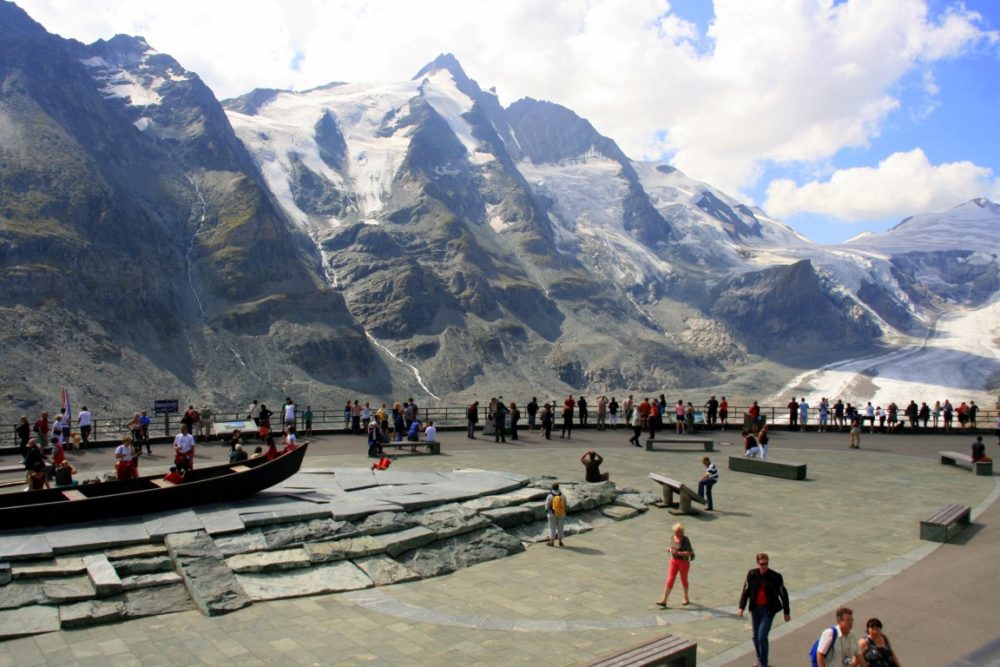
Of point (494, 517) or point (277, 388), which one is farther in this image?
point (277, 388)

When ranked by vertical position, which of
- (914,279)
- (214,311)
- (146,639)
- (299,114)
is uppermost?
(299,114)

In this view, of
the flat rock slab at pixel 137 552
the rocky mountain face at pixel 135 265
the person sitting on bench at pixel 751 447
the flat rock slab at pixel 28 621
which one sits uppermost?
the rocky mountain face at pixel 135 265

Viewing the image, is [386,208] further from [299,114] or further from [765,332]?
[765,332]

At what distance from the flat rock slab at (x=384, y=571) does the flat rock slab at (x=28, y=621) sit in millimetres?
4100

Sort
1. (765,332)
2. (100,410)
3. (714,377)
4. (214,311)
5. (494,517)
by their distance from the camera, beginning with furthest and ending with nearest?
(765,332)
(714,377)
(214,311)
(100,410)
(494,517)

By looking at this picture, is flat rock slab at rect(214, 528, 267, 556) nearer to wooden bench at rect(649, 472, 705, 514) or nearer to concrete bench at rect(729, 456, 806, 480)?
wooden bench at rect(649, 472, 705, 514)

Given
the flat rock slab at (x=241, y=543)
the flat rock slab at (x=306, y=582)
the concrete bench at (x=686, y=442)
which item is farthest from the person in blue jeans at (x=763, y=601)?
the concrete bench at (x=686, y=442)

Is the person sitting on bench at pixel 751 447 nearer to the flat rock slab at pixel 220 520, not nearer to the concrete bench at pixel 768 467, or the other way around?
the concrete bench at pixel 768 467

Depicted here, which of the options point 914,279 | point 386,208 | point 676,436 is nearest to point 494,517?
point 676,436

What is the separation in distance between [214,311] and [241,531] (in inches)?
2747

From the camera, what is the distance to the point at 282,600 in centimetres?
1030

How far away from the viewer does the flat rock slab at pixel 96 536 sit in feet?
34.6

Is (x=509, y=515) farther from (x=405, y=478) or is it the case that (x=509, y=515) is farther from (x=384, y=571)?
(x=384, y=571)

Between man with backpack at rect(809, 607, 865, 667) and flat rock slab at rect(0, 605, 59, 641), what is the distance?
28.2ft
